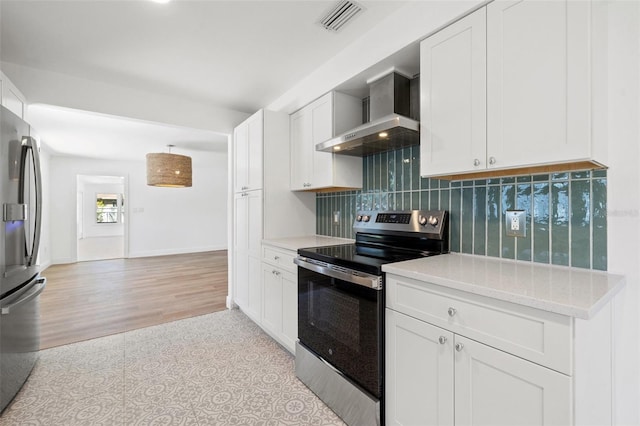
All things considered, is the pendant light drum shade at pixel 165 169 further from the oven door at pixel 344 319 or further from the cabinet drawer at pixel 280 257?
the oven door at pixel 344 319

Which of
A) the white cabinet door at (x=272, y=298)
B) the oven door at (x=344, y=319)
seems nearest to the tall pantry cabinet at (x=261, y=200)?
the white cabinet door at (x=272, y=298)

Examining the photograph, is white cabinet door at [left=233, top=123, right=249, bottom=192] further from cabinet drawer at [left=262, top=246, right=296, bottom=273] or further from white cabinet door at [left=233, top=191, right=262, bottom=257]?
cabinet drawer at [left=262, top=246, right=296, bottom=273]

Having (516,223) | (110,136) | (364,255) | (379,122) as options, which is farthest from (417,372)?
(110,136)

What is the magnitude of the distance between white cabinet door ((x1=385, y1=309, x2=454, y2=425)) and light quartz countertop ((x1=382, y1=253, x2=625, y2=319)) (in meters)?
0.23

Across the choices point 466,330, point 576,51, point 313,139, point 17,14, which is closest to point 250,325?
point 313,139

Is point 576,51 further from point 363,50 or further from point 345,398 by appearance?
point 345,398

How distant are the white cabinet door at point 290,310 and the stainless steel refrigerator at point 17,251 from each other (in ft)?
5.49

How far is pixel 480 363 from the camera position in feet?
3.67

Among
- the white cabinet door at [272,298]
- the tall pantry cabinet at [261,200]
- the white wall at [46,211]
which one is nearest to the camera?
the white cabinet door at [272,298]

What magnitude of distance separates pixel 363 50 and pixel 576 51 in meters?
1.26

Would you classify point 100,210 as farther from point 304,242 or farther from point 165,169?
point 304,242

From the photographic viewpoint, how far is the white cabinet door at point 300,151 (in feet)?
8.71

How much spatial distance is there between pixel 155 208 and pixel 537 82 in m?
7.91

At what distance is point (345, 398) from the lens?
1.67 metres
